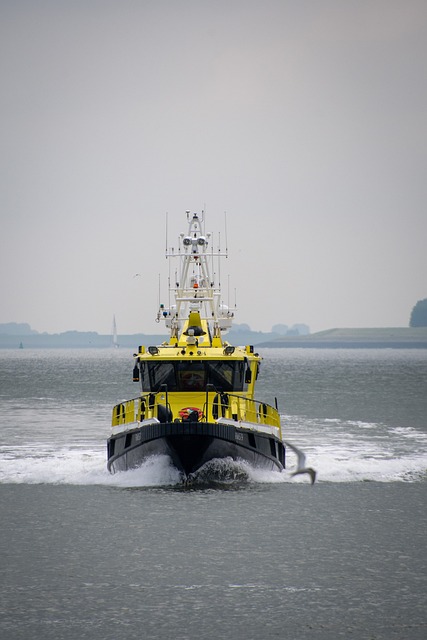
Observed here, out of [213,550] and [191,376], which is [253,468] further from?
[213,550]

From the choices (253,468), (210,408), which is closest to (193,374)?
(210,408)

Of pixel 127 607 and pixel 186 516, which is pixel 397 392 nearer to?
pixel 186 516

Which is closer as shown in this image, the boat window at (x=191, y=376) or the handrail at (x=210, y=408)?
the handrail at (x=210, y=408)

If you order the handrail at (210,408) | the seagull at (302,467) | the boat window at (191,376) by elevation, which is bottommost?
the seagull at (302,467)

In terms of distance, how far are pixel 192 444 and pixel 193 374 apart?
299cm

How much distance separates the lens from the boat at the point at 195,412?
2209 centimetres

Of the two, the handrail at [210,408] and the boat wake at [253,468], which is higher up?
the handrail at [210,408]

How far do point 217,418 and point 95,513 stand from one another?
13.7 ft

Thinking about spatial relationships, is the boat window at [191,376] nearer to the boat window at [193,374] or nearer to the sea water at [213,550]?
the boat window at [193,374]

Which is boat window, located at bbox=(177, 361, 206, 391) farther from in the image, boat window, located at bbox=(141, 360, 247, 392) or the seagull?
the seagull

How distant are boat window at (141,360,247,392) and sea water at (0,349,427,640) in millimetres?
2504

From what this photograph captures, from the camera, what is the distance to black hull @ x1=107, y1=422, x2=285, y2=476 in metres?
21.8

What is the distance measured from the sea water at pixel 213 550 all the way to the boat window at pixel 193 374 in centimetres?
250

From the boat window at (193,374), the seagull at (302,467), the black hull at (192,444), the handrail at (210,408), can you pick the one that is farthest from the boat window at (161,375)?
the seagull at (302,467)
